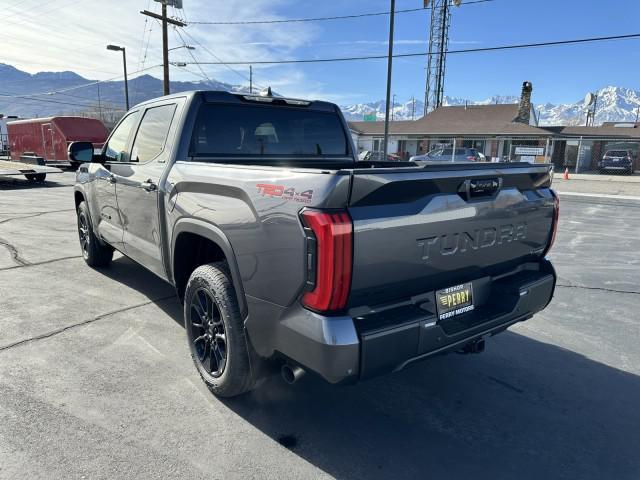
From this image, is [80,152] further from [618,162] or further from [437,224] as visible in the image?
[618,162]

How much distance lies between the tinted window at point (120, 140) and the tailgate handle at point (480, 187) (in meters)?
3.35

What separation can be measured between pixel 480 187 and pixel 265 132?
2.06m

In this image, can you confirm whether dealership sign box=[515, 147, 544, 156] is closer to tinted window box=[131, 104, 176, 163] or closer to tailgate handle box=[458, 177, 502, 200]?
tinted window box=[131, 104, 176, 163]

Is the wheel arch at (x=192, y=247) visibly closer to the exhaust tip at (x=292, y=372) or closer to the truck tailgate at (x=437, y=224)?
the exhaust tip at (x=292, y=372)

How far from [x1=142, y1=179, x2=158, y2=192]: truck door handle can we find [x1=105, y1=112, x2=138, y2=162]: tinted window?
2.87 ft

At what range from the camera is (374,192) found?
2.09 metres

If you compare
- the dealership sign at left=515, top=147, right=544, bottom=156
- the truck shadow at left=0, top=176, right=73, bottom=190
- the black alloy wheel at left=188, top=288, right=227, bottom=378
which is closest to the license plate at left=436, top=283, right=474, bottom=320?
the black alloy wheel at left=188, top=288, right=227, bottom=378

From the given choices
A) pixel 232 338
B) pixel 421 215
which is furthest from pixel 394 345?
pixel 232 338

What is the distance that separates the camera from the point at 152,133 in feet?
12.8

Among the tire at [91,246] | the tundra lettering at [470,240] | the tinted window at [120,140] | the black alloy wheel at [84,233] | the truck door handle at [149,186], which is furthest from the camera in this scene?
the black alloy wheel at [84,233]

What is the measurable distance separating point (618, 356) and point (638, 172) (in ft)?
123

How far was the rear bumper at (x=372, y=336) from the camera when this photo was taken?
2.03 meters

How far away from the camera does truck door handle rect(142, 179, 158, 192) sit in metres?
3.53

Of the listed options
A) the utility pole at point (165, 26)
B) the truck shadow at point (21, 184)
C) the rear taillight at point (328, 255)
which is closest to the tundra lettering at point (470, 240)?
the rear taillight at point (328, 255)
